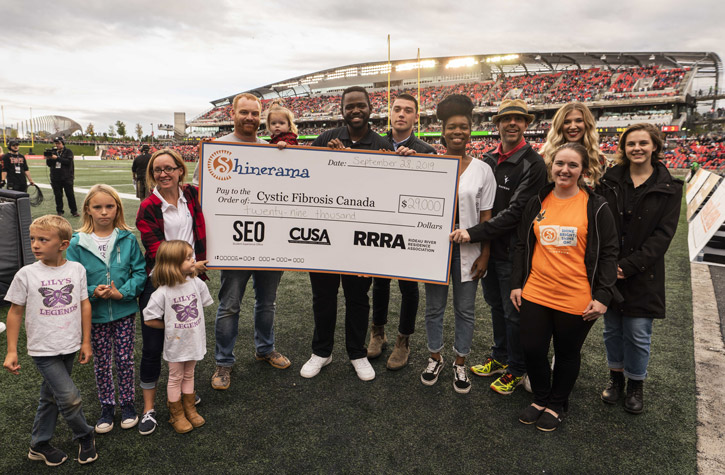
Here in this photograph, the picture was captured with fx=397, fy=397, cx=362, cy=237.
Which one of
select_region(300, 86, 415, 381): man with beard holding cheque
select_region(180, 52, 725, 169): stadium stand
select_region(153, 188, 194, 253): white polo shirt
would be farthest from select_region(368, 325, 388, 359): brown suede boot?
select_region(180, 52, 725, 169): stadium stand

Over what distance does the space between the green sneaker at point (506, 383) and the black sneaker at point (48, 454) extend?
2.95 metres

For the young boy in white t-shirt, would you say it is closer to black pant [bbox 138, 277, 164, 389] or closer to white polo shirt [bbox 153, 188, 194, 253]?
black pant [bbox 138, 277, 164, 389]

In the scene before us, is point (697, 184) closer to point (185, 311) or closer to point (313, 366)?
point (313, 366)

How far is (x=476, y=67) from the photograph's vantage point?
202ft

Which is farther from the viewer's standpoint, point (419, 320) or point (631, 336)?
point (419, 320)

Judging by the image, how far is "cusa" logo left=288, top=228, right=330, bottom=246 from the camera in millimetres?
3238

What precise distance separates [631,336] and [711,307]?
124 inches

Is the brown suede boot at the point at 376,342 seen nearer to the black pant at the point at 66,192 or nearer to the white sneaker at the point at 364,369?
the white sneaker at the point at 364,369

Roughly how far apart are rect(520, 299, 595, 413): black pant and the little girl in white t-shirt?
2.23m

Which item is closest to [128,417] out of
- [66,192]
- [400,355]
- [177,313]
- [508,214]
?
[177,313]

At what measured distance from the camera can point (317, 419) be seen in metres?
2.81

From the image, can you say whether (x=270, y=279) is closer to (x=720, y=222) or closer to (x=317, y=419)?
(x=317, y=419)

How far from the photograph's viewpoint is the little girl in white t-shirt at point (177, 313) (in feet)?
8.29

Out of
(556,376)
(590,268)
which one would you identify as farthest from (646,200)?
(556,376)
